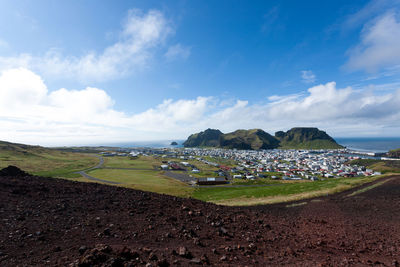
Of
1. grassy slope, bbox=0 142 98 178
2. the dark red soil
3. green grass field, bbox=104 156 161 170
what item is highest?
the dark red soil

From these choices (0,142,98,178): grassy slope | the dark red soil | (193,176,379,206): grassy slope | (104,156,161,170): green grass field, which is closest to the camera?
the dark red soil

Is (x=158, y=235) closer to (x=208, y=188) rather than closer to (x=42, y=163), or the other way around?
(x=208, y=188)

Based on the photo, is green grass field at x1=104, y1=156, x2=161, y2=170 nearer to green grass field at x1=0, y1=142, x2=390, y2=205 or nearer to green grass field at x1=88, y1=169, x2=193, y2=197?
green grass field at x1=0, y1=142, x2=390, y2=205

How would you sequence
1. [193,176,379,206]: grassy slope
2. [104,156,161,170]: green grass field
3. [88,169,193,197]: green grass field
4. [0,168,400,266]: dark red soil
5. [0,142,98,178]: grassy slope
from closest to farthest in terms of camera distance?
[0,168,400,266]: dark red soil, [193,176,379,206]: grassy slope, [88,169,193,197]: green grass field, [0,142,98,178]: grassy slope, [104,156,161,170]: green grass field

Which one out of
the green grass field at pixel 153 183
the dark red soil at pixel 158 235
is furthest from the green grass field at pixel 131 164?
the dark red soil at pixel 158 235

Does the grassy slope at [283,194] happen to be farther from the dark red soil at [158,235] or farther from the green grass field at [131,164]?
the green grass field at [131,164]

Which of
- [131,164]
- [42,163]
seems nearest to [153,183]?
[131,164]

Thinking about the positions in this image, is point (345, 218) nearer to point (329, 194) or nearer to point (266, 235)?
point (266, 235)

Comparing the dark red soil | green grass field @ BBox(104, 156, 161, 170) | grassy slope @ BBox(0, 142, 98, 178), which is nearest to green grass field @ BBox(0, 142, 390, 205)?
grassy slope @ BBox(0, 142, 98, 178)

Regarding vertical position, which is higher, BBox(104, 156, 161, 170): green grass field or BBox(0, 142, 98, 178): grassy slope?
BBox(0, 142, 98, 178): grassy slope
